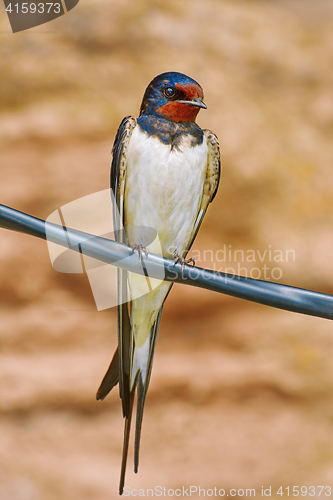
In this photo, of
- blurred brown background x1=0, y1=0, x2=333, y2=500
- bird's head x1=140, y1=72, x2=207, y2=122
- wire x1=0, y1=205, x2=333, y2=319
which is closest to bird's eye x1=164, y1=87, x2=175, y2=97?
bird's head x1=140, y1=72, x2=207, y2=122

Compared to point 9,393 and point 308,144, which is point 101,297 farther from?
point 308,144

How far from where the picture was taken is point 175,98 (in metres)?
1.11

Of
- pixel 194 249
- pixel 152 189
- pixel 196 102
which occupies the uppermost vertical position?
pixel 196 102

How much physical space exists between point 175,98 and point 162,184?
22 centimetres

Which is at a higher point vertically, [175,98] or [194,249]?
[175,98]

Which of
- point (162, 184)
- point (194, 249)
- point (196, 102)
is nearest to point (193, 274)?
point (162, 184)

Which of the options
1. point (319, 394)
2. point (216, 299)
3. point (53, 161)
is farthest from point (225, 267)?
point (53, 161)

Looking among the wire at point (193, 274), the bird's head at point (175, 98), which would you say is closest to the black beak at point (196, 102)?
the bird's head at point (175, 98)

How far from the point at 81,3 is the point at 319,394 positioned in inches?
96.6

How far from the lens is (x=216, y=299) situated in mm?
2430

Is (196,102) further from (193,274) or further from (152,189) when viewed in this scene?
(193,274)

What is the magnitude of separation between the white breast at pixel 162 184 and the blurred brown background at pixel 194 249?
1.16 meters

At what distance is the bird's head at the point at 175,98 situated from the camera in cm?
108

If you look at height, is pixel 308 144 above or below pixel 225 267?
above
